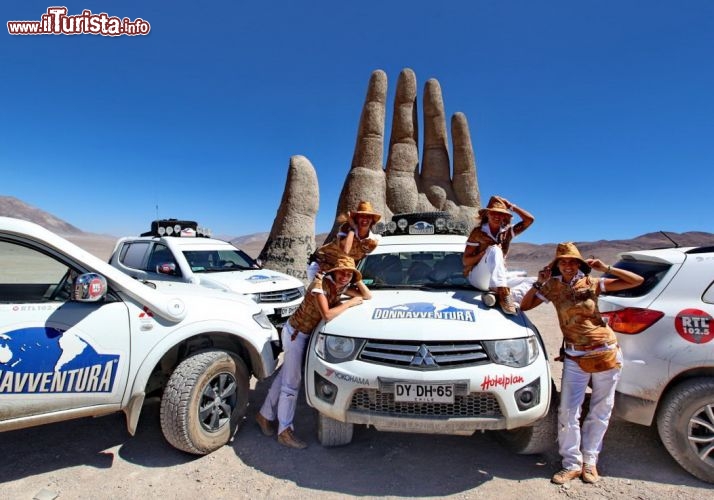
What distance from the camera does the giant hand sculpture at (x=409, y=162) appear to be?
891 inches

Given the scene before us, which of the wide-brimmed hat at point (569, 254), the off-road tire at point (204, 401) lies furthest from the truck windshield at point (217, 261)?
the wide-brimmed hat at point (569, 254)

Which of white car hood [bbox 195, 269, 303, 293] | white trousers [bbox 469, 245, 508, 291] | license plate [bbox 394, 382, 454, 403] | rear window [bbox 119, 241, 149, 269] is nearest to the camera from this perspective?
license plate [bbox 394, 382, 454, 403]

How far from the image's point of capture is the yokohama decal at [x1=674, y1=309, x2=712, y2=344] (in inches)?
111

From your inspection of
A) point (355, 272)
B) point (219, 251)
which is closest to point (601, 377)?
point (355, 272)

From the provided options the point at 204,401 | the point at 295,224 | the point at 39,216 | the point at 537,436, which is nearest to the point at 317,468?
the point at 204,401

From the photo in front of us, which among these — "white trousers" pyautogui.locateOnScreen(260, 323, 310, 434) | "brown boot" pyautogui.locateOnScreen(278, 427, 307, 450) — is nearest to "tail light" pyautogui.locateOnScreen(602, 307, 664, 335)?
"white trousers" pyautogui.locateOnScreen(260, 323, 310, 434)

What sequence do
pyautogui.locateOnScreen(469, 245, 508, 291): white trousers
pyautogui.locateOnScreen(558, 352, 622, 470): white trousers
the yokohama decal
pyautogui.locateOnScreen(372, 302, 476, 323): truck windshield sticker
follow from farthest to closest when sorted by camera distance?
1. pyautogui.locateOnScreen(469, 245, 508, 291): white trousers
2. pyautogui.locateOnScreen(372, 302, 476, 323): truck windshield sticker
3. pyautogui.locateOnScreen(558, 352, 622, 470): white trousers
4. the yokohama decal

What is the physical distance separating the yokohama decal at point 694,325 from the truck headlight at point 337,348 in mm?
2306

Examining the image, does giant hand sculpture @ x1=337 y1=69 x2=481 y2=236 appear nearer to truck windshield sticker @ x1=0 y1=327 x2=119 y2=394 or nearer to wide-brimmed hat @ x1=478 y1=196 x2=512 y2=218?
wide-brimmed hat @ x1=478 y1=196 x2=512 y2=218

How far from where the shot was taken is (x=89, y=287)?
2.63m

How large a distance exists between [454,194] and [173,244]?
2187 cm

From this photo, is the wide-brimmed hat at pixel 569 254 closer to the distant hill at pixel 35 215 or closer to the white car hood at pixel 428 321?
the white car hood at pixel 428 321

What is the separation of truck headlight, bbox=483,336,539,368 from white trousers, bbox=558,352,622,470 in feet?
1.18

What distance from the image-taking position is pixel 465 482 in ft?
9.62
